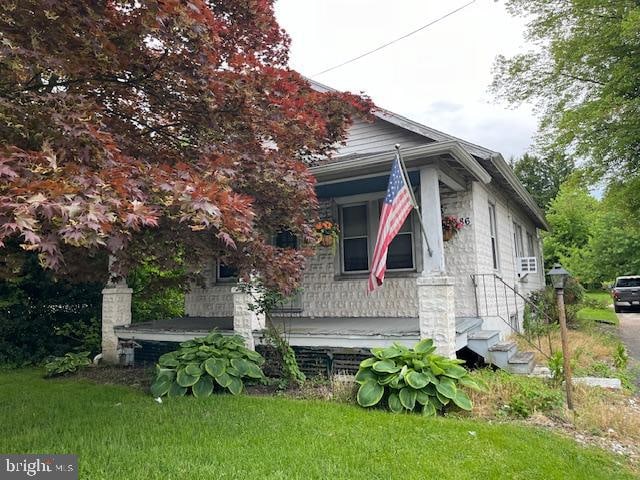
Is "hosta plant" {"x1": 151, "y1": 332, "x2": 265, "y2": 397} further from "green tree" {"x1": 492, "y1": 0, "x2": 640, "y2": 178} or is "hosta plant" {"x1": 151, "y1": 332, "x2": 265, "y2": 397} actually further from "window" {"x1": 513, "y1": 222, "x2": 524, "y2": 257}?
"green tree" {"x1": 492, "y1": 0, "x2": 640, "y2": 178}

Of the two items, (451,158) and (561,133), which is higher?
(561,133)

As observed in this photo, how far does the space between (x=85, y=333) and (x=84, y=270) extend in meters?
4.89

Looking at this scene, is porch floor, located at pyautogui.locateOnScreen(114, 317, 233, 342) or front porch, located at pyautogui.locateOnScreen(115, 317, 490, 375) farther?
porch floor, located at pyautogui.locateOnScreen(114, 317, 233, 342)

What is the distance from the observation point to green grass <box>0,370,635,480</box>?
3422mm

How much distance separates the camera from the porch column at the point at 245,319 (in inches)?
271

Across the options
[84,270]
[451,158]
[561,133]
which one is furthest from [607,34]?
[84,270]

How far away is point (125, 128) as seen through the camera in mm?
4820

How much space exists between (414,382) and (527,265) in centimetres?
801

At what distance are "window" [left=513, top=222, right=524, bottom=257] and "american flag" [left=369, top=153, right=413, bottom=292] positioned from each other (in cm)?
771

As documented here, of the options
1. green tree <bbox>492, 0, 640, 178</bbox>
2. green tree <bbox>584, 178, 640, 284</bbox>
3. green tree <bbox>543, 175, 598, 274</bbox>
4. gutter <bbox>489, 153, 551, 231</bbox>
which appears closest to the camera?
gutter <bbox>489, 153, 551, 231</bbox>

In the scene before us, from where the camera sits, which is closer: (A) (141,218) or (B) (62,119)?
(A) (141,218)

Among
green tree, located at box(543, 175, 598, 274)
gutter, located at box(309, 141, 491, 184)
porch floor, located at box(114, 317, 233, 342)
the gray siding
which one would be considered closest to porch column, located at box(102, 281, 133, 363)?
porch floor, located at box(114, 317, 233, 342)

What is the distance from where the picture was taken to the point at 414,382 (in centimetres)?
495

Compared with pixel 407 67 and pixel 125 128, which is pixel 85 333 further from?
pixel 407 67
